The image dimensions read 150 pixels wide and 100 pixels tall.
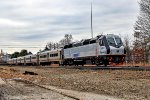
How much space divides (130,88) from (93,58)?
27.9 m

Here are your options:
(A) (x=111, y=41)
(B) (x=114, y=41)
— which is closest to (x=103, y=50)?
(A) (x=111, y=41)

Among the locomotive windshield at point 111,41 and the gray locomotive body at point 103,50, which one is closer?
the gray locomotive body at point 103,50

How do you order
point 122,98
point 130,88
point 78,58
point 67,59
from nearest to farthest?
point 122,98
point 130,88
point 78,58
point 67,59

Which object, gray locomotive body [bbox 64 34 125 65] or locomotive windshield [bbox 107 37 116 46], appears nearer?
gray locomotive body [bbox 64 34 125 65]

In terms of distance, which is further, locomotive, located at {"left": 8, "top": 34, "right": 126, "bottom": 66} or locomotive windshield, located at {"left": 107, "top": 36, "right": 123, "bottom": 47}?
locomotive windshield, located at {"left": 107, "top": 36, "right": 123, "bottom": 47}

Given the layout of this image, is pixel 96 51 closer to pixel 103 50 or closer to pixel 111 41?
pixel 103 50

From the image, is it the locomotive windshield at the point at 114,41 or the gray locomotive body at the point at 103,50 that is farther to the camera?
the locomotive windshield at the point at 114,41

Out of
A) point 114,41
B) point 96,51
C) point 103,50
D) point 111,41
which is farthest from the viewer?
point 96,51

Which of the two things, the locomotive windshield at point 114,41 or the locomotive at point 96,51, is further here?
the locomotive windshield at point 114,41

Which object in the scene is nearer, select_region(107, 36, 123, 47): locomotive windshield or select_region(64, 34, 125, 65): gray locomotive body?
select_region(64, 34, 125, 65): gray locomotive body

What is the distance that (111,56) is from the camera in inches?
1582

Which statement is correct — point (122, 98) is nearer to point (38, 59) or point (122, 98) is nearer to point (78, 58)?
point (78, 58)

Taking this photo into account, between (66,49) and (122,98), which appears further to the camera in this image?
(66,49)

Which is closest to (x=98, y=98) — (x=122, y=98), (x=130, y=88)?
(x=122, y=98)
